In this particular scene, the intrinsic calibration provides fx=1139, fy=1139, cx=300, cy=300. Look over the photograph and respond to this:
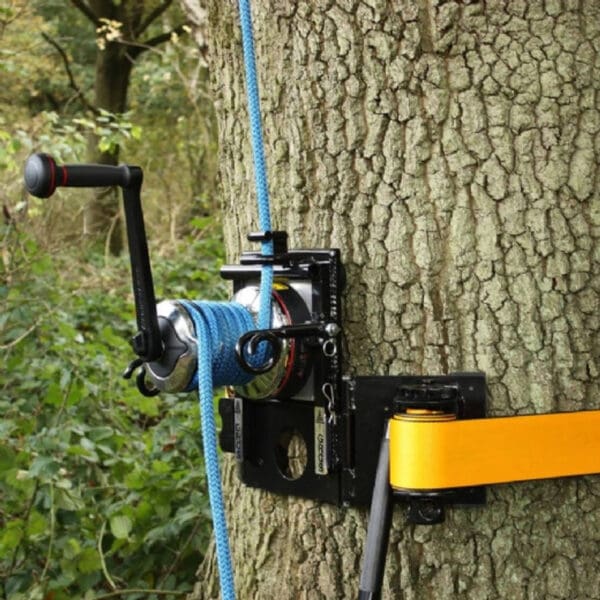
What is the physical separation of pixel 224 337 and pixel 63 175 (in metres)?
0.38

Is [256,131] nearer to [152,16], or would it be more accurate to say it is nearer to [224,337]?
[224,337]

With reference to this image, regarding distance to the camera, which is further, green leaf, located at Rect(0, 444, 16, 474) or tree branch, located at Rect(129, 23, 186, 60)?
tree branch, located at Rect(129, 23, 186, 60)

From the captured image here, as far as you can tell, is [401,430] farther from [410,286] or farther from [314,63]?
[314,63]

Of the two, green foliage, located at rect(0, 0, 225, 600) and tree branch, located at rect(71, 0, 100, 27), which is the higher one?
tree branch, located at rect(71, 0, 100, 27)

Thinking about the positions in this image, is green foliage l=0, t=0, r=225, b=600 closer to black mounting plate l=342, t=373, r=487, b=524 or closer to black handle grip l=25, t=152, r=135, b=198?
black mounting plate l=342, t=373, r=487, b=524

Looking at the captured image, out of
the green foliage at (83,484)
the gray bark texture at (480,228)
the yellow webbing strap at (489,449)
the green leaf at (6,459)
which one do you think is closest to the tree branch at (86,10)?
the green foliage at (83,484)

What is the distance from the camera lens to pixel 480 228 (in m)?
1.90

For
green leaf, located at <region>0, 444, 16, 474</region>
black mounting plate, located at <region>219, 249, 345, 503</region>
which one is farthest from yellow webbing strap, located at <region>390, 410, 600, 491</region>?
green leaf, located at <region>0, 444, 16, 474</region>

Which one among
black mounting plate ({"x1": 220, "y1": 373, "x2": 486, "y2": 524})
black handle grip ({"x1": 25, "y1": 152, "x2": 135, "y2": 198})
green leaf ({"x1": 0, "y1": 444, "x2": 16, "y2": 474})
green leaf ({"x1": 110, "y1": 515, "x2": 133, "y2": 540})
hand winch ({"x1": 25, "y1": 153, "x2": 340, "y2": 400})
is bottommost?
green leaf ({"x1": 110, "y1": 515, "x2": 133, "y2": 540})

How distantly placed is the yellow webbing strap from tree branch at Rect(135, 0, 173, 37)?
46.3 feet

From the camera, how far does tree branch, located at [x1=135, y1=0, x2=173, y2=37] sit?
15.3 metres

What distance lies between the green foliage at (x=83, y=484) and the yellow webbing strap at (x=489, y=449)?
5.59 ft

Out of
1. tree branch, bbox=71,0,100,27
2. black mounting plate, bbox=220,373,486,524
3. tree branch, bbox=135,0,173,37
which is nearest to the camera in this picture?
black mounting plate, bbox=220,373,486,524

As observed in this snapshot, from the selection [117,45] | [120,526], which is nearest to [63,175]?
[120,526]
